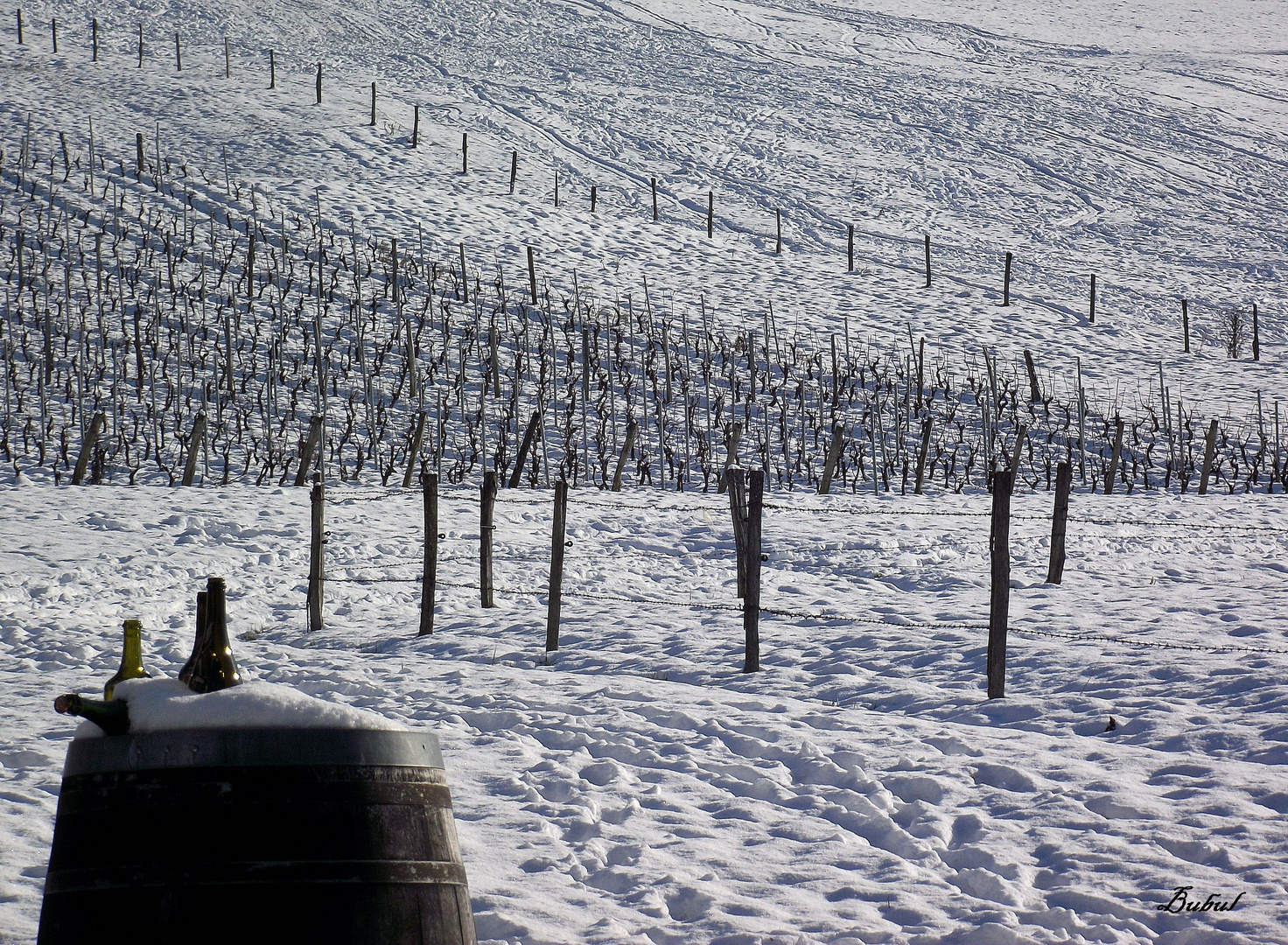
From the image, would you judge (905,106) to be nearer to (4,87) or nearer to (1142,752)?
(4,87)

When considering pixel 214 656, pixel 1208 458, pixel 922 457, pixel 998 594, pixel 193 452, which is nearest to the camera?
pixel 214 656

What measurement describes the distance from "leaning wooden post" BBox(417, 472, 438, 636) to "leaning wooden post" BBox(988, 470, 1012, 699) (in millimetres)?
4625

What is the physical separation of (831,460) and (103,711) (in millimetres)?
15515

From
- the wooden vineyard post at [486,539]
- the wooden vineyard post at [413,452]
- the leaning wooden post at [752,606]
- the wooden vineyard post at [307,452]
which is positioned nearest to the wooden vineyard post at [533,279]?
the wooden vineyard post at [413,452]

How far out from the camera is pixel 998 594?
7.53m

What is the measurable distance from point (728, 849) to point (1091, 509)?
12411 mm

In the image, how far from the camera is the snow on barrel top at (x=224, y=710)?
6.75ft

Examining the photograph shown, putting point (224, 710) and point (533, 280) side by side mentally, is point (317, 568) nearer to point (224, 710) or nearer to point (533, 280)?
point (224, 710)

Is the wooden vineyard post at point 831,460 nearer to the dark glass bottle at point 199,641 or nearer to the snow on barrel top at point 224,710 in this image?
the dark glass bottle at point 199,641

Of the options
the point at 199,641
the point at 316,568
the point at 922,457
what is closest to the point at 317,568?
the point at 316,568

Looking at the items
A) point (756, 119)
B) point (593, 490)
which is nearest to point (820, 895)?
point (593, 490)

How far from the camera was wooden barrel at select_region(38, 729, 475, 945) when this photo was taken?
1975 mm

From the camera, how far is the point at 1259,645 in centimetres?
846

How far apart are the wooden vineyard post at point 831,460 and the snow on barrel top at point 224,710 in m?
15.1
